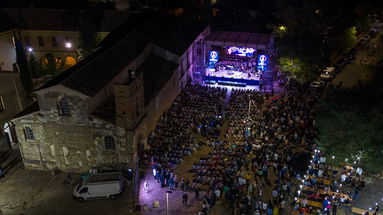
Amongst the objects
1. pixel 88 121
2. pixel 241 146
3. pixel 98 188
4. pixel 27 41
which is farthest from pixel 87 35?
pixel 241 146

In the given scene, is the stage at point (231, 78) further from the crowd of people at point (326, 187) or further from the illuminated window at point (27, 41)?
the illuminated window at point (27, 41)

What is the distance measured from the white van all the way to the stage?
89.9 feet

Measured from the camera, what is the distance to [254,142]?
1393 inches

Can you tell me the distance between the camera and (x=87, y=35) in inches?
2063

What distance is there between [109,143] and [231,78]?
86.2 ft

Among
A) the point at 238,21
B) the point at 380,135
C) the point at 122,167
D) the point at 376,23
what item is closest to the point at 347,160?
the point at 380,135

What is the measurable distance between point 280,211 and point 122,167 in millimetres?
14329

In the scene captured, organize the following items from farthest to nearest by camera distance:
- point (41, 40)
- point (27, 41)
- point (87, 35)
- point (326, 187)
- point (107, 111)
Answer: point (41, 40), point (27, 41), point (87, 35), point (107, 111), point (326, 187)

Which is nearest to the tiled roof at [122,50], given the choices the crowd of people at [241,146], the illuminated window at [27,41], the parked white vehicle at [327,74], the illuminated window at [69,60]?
the crowd of people at [241,146]

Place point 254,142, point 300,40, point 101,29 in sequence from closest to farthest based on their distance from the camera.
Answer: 1. point 254,142
2. point 300,40
3. point 101,29

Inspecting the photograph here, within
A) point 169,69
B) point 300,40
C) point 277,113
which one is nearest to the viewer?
point 277,113

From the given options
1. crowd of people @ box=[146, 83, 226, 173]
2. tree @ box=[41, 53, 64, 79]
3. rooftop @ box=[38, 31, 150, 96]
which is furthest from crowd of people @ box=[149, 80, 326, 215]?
tree @ box=[41, 53, 64, 79]

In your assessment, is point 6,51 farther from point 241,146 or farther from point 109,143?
point 241,146

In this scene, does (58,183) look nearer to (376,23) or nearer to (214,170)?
(214,170)
